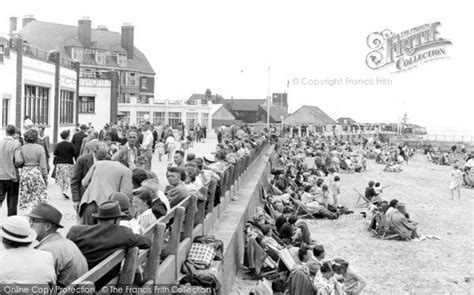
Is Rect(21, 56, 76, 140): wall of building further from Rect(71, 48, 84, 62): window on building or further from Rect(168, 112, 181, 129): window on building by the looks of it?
Rect(71, 48, 84, 62): window on building

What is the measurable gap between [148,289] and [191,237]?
→ 2574 mm

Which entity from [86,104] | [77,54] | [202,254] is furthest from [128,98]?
[202,254]

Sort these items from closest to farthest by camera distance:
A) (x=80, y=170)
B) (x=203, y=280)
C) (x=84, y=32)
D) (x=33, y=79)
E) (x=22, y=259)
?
1. (x=22, y=259)
2. (x=203, y=280)
3. (x=80, y=170)
4. (x=33, y=79)
5. (x=84, y=32)

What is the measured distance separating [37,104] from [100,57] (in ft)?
116

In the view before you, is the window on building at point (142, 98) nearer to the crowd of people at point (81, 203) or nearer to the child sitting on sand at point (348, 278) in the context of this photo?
the crowd of people at point (81, 203)

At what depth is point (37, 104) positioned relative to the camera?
2844cm

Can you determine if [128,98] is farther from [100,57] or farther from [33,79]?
[33,79]

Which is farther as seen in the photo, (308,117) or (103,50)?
(308,117)

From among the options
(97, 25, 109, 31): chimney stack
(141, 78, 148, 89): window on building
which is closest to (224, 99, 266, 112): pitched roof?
(141, 78, 148, 89): window on building

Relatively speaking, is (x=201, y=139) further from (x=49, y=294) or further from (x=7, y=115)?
(x=49, y=294)

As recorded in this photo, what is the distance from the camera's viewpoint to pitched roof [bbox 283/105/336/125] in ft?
319

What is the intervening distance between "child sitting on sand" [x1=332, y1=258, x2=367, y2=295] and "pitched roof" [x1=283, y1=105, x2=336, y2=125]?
278 ft

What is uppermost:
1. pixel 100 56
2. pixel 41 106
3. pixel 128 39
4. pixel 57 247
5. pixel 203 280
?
pixel 128 39

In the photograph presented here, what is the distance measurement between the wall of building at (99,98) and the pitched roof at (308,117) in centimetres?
5402
